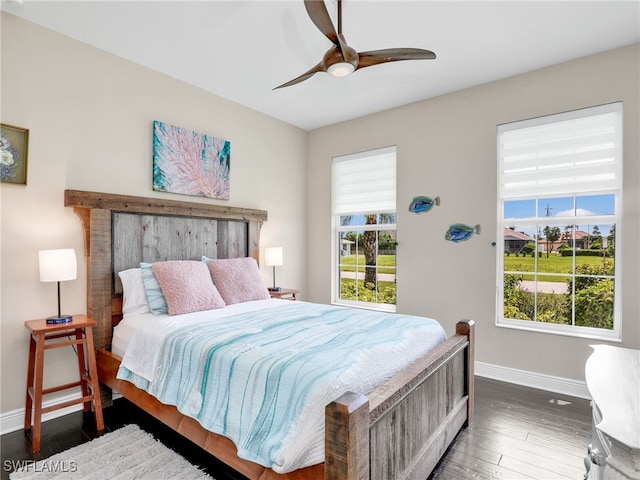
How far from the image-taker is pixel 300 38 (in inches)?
105

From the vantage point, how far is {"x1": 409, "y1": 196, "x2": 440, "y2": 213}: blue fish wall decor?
376cm

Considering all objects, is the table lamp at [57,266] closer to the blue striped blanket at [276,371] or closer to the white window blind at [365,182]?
the blue striped blanket at [276,371]

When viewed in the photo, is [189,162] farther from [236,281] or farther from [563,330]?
[563,330]

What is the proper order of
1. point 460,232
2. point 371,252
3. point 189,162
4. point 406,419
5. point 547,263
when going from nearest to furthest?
point 406,419, point 547,263, point 189,162, point 460,232, point 371,252

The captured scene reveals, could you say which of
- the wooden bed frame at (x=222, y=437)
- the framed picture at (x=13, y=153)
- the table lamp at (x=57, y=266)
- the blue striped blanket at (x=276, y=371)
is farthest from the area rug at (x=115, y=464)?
the framed picture at (x=13, y=153)

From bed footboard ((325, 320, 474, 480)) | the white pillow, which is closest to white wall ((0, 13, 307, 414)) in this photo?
the white pillow

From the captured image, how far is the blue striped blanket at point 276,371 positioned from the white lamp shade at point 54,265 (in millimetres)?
769

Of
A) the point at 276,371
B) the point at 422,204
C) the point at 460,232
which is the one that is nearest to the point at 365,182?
the point at 422,204

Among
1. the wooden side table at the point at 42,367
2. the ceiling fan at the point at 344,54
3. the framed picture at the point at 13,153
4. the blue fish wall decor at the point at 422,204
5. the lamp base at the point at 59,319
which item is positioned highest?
the ceiling fan at the point at 344,54

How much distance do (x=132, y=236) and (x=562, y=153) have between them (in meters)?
3.88

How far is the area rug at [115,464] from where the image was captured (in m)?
1.85

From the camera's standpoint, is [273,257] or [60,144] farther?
[273,257]

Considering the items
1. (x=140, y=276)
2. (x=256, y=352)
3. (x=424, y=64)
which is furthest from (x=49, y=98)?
(x=424, y=64)

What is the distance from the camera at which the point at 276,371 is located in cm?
155
